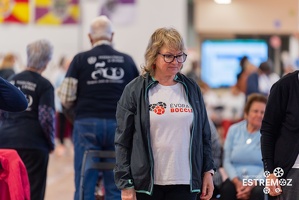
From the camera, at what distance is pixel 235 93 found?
41.1 feet

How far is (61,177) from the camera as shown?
9.29 m

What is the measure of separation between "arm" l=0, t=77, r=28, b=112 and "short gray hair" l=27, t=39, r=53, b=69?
5.05ft

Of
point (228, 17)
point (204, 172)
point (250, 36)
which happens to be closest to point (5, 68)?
point (204, 172)

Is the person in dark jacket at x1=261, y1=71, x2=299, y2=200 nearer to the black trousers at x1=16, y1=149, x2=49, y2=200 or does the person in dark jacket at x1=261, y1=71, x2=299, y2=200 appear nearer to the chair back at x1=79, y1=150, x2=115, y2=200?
the chair back at x1=79, y1=150, x2=115, y2=200

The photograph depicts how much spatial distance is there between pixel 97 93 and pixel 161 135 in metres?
1.98

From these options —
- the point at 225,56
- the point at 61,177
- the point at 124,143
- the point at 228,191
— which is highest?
the point at 225,56

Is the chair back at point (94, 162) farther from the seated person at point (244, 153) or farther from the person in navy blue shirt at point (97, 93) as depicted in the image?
the seated person at point (244, 153)

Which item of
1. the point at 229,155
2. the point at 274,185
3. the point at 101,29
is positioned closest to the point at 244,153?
the point at 229,155

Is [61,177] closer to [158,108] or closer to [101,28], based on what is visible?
[101,28]

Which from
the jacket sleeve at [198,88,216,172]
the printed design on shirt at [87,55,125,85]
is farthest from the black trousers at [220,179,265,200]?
the jacket sleeve at [198,88,216,172]

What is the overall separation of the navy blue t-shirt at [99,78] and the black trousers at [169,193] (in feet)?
6.33

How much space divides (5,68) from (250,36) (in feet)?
32.0

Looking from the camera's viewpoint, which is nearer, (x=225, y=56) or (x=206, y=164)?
(x=206, y=164)

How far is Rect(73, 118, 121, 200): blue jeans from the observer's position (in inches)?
210
